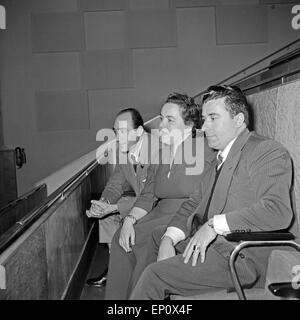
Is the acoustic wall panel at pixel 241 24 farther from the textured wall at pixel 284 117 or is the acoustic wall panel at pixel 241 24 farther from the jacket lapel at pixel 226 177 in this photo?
the jacket lapel at pixel 226 177

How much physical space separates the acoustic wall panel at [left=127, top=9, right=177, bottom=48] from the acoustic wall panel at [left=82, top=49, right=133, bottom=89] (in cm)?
22

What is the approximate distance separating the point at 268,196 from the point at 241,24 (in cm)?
461

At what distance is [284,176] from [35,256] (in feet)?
2.77

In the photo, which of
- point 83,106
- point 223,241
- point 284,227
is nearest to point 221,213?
point 223,241

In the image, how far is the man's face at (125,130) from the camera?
2406mm

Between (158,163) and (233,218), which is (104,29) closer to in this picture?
(158,163)

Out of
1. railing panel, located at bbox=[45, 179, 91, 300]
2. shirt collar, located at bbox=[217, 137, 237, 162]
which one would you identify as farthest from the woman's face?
railing panel, located at bbox=[45, 179, 91, 300]

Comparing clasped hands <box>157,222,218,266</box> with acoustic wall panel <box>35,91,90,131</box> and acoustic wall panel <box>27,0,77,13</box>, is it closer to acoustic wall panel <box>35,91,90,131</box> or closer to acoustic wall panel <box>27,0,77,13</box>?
acoustic wall panel <box>35,91,90,131</box>

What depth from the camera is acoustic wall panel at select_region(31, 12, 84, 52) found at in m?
5.41

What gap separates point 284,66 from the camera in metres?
1.57

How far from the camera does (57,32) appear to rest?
5.42m

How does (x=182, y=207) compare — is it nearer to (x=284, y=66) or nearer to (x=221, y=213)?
(x=221, y=213)

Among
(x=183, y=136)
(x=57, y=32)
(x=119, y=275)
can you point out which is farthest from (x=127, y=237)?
(x=57, y=32)

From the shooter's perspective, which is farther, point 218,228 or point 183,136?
point 183,136
